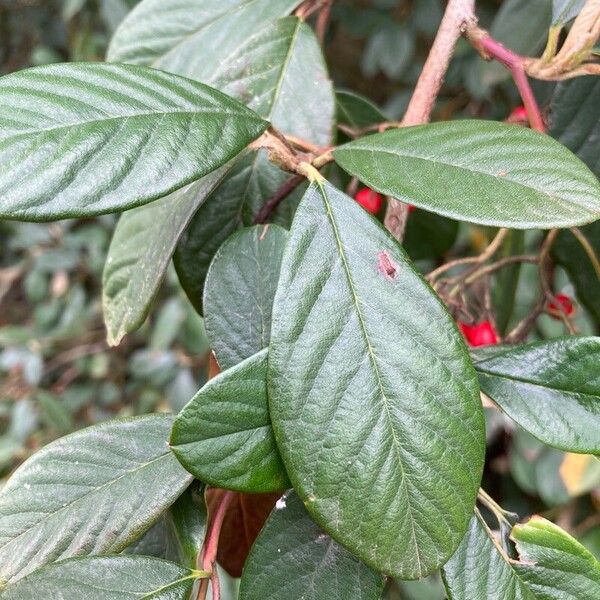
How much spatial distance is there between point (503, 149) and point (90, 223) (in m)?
1.89

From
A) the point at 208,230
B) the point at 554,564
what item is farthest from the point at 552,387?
the point at 208,230

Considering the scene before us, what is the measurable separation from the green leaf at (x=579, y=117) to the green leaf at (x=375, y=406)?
1.27ft

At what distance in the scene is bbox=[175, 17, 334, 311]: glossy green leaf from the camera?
654 millimetres

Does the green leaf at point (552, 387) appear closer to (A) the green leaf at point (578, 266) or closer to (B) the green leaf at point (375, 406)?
(B) the green leaf at point (375, 406)

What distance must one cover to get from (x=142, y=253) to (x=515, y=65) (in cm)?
35

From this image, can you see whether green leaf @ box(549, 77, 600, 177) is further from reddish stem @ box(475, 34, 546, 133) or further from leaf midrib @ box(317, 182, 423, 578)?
leaf midrib @ box(317, 182, 423, 578)

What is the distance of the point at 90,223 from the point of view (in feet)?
7.16

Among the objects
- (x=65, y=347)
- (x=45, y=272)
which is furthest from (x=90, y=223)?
(x=65, y=347)

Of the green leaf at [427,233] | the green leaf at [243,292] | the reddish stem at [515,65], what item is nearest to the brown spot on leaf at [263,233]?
the green leaf at [243,292]

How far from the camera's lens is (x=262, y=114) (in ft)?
2.24

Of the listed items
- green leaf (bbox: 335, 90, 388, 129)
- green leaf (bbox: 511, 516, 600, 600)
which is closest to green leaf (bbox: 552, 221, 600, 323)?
green leaf (bbox: 335, 90, 388, 129)

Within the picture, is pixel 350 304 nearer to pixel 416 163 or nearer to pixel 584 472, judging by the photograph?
pixel 416 163

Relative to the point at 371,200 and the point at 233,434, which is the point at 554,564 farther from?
the point at 371,200

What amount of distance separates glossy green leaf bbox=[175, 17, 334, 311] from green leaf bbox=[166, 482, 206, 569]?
0.21m
